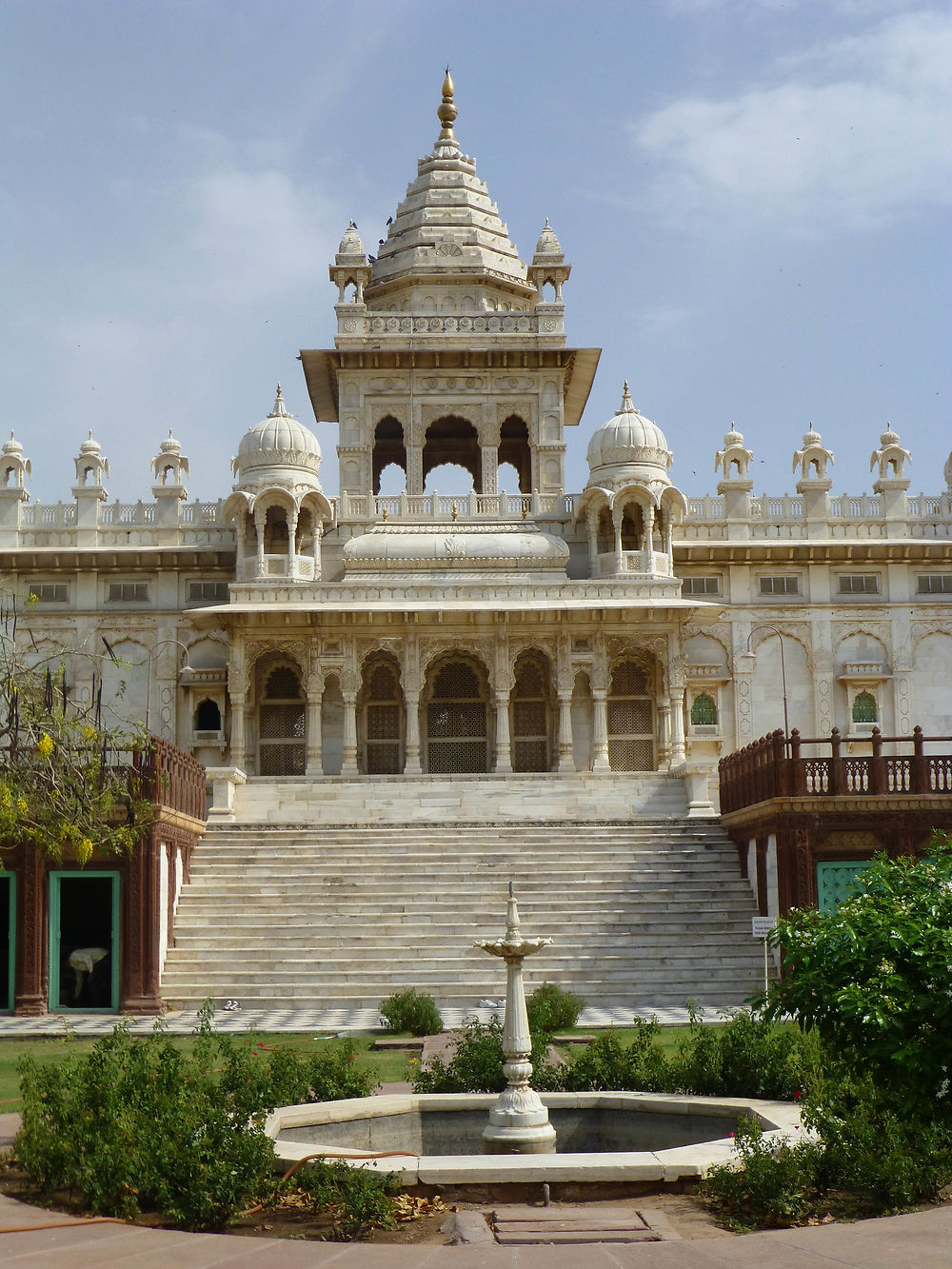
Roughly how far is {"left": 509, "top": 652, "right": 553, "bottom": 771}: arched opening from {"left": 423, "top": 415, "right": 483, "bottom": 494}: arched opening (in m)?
7.69

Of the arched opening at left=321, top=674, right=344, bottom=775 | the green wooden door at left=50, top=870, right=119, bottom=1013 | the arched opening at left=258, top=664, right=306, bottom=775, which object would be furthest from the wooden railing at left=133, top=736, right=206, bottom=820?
the arched opening at left=258, top=664, right=306, bottom=775

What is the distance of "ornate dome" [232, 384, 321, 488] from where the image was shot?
38.6 m

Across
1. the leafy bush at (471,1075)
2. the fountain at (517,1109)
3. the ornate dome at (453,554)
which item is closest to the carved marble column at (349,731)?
the ornate dome at (453,554)

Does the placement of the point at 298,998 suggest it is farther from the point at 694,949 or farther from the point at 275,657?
the point at 275,657

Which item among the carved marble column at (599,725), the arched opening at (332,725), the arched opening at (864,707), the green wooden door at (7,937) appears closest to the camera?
the green wooden door at (7,937)

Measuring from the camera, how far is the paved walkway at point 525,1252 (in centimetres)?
793

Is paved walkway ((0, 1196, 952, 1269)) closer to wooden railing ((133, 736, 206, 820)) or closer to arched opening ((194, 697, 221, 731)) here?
wooden railing ((133, 736, 206, 820))

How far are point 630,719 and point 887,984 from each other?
29.0 m

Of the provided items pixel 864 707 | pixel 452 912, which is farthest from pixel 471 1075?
pixel 864 707

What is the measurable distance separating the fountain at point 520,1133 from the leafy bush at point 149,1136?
501 millimetres

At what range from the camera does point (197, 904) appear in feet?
84.7

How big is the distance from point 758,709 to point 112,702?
1624cm

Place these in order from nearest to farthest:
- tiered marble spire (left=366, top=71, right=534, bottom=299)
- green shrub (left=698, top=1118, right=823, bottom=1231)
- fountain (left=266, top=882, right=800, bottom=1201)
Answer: green shrub (left=698, top=1118, right=823, bottom=1231), fountain (left=266, top=882, right=800, bottom=1201), tiered marble spire (left=366, top=71, right=534, bottom=299)

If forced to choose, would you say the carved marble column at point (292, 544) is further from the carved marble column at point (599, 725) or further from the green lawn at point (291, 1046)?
the green lawn at point (291, 1046)
